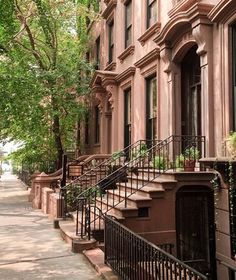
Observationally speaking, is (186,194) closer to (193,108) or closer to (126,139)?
(193,108)

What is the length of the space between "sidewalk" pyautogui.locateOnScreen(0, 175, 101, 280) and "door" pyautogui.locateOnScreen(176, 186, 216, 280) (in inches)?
102

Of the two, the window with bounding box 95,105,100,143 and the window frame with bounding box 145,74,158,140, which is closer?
the window frame with bounding box 145,74,158,140

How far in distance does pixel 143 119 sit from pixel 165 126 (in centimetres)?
181

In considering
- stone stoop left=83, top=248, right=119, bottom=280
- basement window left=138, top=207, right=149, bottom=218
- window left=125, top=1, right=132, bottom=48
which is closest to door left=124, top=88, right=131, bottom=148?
window left=125, top=1, right=132, bottom=48

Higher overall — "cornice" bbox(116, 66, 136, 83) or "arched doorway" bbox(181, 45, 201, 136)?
"cornice" bbox(116, 66, 136, 83)

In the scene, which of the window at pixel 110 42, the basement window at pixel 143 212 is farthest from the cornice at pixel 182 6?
the window at pixel 110 42

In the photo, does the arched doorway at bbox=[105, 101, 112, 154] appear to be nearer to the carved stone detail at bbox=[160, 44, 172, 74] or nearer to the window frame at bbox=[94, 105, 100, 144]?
the window frame at bbox=[94, 105, 100, 144]

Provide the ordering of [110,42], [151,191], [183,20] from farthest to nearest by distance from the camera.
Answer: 1. [110,42]
2. [183,20]
3. [151,191]

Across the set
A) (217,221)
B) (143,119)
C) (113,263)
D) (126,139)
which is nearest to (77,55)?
(126,139)

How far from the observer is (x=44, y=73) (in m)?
18.0

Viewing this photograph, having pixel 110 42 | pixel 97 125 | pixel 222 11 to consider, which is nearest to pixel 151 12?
pixel 110 42

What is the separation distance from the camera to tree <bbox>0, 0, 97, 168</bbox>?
17516 millimetres

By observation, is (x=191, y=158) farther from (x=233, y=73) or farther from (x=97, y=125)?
(x=97, y=125)

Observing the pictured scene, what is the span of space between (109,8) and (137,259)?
1328 cm
